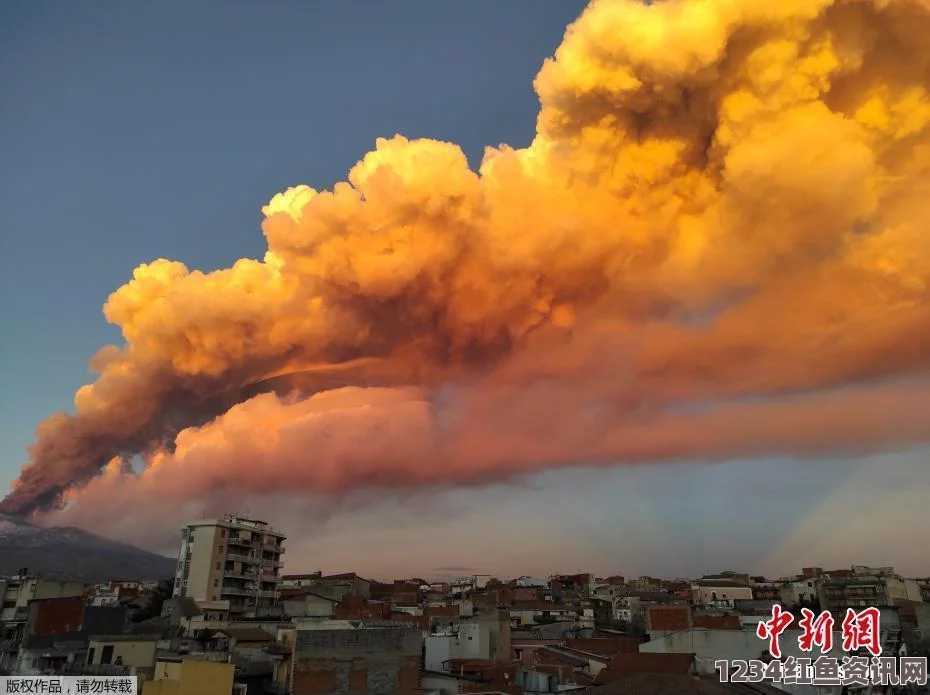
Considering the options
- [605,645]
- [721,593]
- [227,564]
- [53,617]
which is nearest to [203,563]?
[227,564]

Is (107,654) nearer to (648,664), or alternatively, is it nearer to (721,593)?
(648,664)

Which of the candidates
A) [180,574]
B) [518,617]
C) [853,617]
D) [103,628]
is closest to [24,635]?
[103,628]

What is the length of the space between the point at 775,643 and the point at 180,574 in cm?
5359

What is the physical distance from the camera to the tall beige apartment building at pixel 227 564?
64.0 m

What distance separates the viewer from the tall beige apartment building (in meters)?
64.0

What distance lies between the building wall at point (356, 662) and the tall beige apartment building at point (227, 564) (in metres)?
36.3

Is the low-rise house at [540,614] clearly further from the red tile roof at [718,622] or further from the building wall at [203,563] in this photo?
the building wall at [203,563]

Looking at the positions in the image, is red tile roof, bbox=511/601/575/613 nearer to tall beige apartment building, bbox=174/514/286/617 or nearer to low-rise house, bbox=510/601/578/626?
low-rise house, bbox=510/601/578/626

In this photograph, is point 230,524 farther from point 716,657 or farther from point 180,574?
point 716,657

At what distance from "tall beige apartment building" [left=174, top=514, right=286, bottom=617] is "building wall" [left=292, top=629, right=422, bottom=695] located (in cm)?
3630

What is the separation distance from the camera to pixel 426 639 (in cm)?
3962

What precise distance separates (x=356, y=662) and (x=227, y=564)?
43.0 metres

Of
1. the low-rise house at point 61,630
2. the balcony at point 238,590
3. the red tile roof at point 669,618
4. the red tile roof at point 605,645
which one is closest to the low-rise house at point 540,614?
the red tile roof at point 669,618

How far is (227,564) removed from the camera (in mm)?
66250
